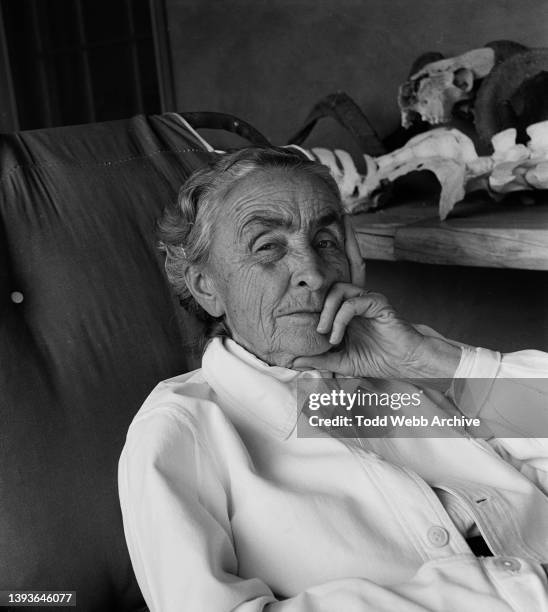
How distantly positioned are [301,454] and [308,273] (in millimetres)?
260

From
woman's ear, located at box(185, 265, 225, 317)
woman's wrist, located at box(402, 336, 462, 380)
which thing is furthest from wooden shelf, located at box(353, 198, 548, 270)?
woman's ear, located at box(185, 265, 225, 317)

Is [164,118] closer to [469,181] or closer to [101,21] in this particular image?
[469,181]

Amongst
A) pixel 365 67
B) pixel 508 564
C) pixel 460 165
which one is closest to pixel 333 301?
pixel 508 564

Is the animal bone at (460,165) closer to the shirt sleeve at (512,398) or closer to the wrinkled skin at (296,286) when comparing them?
the wrinkled skin at (296,286)

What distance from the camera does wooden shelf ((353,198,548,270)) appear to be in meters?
1.85

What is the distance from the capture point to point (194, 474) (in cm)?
105

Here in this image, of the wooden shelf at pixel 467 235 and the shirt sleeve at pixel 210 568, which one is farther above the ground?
the wooden shelf at pixel 467 235

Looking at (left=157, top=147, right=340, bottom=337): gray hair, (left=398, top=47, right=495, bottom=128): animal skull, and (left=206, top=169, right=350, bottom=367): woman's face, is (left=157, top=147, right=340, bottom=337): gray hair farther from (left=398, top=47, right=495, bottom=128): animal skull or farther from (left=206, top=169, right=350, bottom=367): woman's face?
(left=398, top=47, right=495, bottom=128): animal skull

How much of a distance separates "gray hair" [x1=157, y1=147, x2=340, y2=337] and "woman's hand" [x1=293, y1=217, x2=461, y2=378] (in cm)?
15

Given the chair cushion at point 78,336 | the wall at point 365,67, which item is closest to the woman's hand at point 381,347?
the chair cushion at point 78,336

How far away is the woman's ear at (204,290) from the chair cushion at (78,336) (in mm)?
109

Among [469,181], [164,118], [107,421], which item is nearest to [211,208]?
[107,421]

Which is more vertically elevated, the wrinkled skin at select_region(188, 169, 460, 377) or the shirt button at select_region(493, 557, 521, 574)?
the wrinkled skin at select_region(188, 169, 460, 377)

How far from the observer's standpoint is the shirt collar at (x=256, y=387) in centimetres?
116
